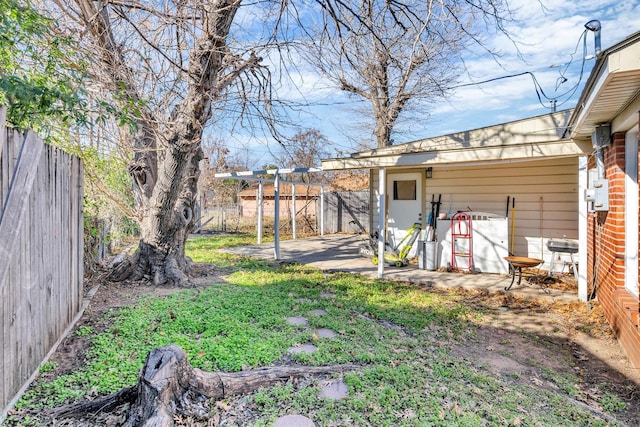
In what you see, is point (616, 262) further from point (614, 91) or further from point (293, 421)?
point (293, 421)

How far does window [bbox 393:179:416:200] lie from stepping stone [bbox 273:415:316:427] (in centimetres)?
696

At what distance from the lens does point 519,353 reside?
11.6 feet

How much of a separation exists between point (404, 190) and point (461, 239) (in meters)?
2.08

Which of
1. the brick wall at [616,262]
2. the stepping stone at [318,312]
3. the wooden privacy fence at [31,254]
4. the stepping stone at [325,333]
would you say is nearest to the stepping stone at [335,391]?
the stepping stone at [325,333]

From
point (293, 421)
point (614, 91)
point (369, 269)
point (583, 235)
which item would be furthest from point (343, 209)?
point (293, 421)

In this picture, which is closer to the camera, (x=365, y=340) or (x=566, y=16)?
(x=365, y=340)

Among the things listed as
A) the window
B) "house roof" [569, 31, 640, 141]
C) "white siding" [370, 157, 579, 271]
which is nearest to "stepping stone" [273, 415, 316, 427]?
"house roof" [569, 31, 640, 141]

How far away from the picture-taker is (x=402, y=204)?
28.6ft

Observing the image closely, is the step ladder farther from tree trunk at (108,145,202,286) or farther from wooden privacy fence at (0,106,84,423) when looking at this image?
wooden privacy fence at (0,106,84,423)

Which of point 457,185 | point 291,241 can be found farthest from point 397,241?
point 291,241

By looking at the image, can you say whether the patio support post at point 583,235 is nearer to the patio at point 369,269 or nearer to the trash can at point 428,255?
the patio at point 369,269

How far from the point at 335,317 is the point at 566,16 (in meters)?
5.57

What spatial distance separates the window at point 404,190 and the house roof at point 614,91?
14.0 ft

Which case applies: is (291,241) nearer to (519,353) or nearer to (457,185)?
(457,185)
